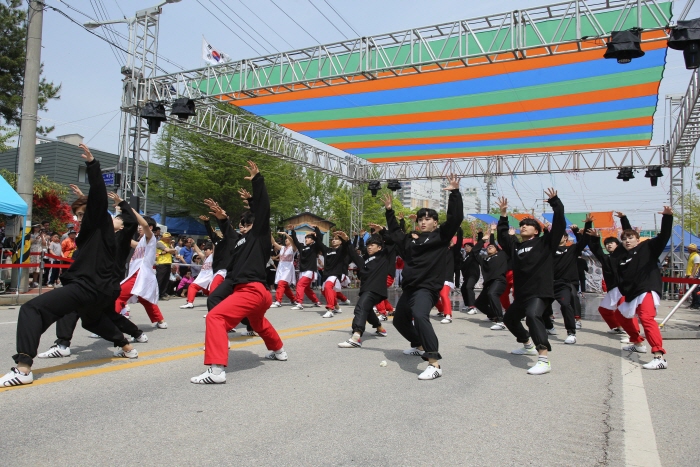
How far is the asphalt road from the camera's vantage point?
332 centimetres

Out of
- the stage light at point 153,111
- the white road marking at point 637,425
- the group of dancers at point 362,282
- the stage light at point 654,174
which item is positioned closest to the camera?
the white road marking at point 637,425

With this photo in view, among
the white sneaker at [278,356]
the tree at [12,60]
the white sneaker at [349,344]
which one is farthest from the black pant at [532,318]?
the tree at [12,60]

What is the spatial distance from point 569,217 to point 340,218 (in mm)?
22686

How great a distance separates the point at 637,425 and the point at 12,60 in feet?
75.2

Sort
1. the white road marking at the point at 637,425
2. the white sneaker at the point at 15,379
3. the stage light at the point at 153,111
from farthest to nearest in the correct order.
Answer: the stage light at the point at 153,111, the white sneaker at the point at 15,379, the white road marking at the point at 637,425

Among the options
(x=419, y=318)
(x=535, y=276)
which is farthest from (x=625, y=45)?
(x=419, y=318)

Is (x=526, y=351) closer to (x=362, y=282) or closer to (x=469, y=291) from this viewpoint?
(x=362, y=282)

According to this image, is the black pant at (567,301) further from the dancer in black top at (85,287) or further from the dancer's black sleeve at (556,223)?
the dancer in black top at (85,287)

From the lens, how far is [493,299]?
408 inches

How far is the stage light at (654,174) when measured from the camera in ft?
63.3

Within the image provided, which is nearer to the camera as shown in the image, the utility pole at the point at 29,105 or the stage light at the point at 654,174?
the utility pole at the point at 29,105

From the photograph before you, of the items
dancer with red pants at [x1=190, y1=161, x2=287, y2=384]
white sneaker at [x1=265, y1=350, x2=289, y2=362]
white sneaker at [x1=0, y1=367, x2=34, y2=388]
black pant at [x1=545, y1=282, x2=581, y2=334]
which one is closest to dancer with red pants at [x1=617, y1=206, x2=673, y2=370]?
black pant at [x1=545, y1=282, x2=581, y2=334]

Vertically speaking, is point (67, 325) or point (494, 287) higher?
point (494, 287)

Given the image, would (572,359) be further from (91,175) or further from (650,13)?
(650,13)
